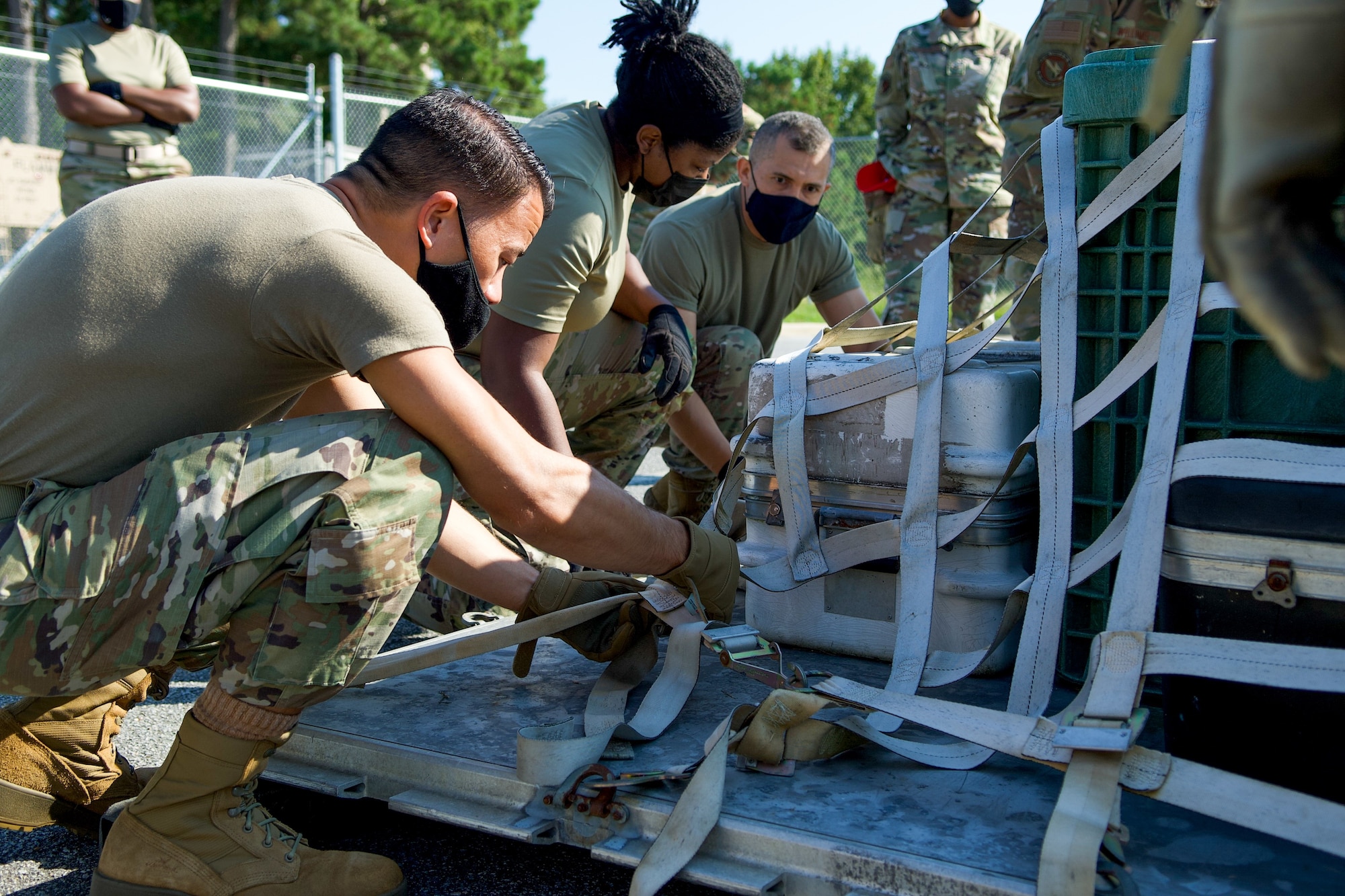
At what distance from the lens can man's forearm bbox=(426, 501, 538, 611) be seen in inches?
80.7

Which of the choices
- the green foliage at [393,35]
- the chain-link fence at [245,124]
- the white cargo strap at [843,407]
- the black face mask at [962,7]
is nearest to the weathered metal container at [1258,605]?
the white cargo strap at [843,407]

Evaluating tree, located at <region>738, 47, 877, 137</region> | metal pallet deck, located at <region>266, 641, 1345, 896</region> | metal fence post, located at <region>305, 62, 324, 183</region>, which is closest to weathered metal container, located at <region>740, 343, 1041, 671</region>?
metal pallet deck, located at <region>266, 641, 1345, 896</region>

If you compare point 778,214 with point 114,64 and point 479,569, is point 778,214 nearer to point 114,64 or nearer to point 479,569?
point 479,569

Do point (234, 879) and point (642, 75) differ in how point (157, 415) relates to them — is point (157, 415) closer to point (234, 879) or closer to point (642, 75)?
Answer: point (234, 879)

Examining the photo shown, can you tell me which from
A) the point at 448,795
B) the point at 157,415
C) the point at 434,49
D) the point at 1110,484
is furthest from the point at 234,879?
the point at 434,49

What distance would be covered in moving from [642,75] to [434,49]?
21146 millimetres

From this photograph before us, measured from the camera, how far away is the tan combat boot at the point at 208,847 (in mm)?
1494

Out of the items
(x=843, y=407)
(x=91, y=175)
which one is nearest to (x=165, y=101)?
(x=91, y=175)

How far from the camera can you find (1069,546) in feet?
5.62

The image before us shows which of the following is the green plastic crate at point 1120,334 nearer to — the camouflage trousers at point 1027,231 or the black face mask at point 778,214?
the black face mask at point 778,214

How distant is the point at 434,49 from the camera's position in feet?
72.9

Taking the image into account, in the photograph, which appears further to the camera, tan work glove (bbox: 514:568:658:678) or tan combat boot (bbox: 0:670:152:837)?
tan work glove (bbox: 514:568:658:678)

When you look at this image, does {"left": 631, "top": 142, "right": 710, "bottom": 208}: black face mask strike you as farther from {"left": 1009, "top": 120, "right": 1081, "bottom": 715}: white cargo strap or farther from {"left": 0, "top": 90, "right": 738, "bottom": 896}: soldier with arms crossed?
{"left": 0, "top": 90, "right": 738, "bottom": 896}: soldier with arms crossed

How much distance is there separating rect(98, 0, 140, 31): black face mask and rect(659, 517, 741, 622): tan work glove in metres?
5.14
